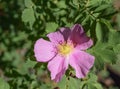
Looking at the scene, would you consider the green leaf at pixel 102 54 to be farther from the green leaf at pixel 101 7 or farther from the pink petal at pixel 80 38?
the green leaf at pixel 101 7

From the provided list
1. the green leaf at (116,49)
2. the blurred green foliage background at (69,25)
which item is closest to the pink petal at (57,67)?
the blurred green foliage background at (69,25)

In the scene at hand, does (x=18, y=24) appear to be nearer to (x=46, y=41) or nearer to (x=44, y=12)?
(x=44, y=12)

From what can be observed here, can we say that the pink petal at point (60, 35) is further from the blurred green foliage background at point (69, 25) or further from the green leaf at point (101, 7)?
the green leaf at point (101, 7)

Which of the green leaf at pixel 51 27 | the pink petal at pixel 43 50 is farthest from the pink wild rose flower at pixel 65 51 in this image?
the green leaf at pixel 51 27

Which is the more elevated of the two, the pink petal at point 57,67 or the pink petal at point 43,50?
the pink petal at point 43,50

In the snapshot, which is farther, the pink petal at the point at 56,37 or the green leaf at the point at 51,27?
the green leaf at the point at 51,27

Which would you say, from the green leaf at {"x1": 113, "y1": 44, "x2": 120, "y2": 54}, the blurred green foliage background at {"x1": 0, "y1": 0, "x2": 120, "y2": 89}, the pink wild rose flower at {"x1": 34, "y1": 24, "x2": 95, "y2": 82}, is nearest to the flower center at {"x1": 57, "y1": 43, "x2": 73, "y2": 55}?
the pink wild rose flower at {"x1": 34, "y1": 24, "x2": 95, "y2": 82}

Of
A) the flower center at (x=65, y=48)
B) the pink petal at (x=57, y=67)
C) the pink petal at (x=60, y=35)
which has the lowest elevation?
the pink petal at (x=57, y=67)
